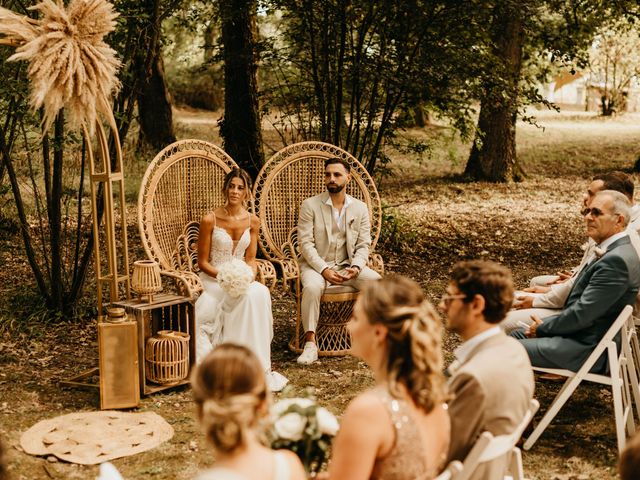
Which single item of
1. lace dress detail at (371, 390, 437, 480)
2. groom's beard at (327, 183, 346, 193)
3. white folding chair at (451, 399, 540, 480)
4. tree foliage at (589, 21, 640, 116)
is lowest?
white folding chair at (451, 399, 540, 480)

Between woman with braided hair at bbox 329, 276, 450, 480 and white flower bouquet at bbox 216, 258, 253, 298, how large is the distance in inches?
99.3

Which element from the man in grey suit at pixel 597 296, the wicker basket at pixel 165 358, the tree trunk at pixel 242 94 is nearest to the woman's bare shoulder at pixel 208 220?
the wicker basket at pixel 165 358

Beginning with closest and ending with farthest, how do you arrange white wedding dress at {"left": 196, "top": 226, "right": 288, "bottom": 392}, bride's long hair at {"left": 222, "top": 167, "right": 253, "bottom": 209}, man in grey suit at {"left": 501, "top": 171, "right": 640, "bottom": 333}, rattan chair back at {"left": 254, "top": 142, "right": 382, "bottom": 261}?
man in grey suit at {"left": 501, "top": 171, "right": 640, "bottom": 333}
white wedding dress at {"left": 196, "top": 226, "right": 288, "bottom": 392}
bride's long hair at {"left": 222, "top": 167, "right": 253, "bottom": 209}
rattan chair back at {"left": 254, "top": 142, "right": 382, "bottom": 261}

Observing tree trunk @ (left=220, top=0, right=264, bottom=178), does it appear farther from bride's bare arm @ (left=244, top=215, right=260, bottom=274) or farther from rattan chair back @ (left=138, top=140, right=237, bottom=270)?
bride's bare arm @ (left=244, top=215, right=260, bottom=274)

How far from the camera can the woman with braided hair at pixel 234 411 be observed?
195 centimetres

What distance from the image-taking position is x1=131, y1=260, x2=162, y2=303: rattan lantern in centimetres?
468

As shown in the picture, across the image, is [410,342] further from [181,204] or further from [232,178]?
[181,204]

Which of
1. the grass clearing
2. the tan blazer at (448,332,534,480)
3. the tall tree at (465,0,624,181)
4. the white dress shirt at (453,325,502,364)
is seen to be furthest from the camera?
the tall tree at (465,0,624,181)

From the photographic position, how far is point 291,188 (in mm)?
6113

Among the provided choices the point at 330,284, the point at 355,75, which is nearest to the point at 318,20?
the point at 355,75

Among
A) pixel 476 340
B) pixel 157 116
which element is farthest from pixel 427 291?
pixel 157 116

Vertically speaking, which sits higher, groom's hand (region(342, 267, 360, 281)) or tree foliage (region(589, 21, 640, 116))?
tree foliage (region(589, 21, 640, 116))

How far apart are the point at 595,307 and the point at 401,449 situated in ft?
7.19

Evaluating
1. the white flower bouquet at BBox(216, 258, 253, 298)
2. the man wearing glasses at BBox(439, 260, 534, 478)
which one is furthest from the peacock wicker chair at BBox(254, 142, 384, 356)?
the man wearing glasses at BBox(439, 260, 534, 478)
